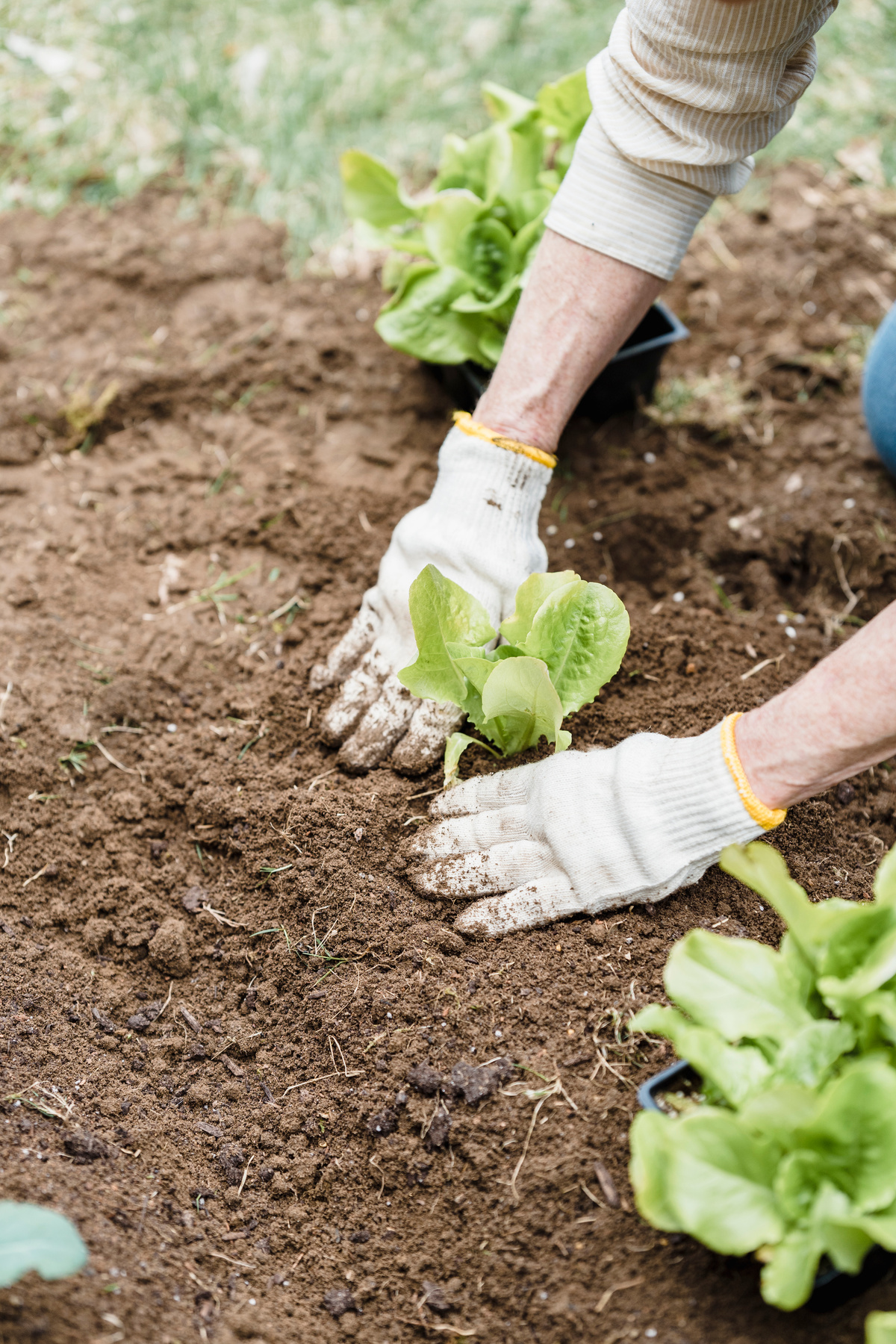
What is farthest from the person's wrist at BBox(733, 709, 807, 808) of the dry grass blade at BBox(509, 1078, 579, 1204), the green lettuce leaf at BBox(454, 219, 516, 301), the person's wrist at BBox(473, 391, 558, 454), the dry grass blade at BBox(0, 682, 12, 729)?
the dry grass blade at BBox(0, 682, 12, 729)

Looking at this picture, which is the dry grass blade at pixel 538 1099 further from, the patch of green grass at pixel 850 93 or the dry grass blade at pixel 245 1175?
the patch of green grass at pixel 850 93

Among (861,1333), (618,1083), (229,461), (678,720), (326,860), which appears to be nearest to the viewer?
(861,1333)

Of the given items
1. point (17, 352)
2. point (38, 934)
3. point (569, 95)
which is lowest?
point (38, 934)

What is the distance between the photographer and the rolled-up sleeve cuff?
6.42ft

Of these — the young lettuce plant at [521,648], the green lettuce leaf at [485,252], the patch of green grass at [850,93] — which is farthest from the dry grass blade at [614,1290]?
the patch of green grass at [850,93]

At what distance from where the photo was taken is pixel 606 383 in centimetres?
258

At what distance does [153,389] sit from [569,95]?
4.49 ft

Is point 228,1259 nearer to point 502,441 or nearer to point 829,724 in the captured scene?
point 829,724

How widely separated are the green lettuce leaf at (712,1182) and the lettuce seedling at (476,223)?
1.86 meters

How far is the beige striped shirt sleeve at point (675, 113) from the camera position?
1686mm

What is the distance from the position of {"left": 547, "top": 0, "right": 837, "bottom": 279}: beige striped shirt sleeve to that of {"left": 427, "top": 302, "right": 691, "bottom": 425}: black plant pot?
462mm

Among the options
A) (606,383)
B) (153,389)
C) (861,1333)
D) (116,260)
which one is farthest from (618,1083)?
(116,260)

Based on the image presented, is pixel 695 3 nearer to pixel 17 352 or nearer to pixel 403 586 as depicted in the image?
pixel 403 586

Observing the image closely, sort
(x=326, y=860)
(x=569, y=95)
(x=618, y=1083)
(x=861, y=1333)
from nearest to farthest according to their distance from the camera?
(x=861, y=1333) → (x=618, y=1083) → (x=326, y=860) → (x=569, y=95)
